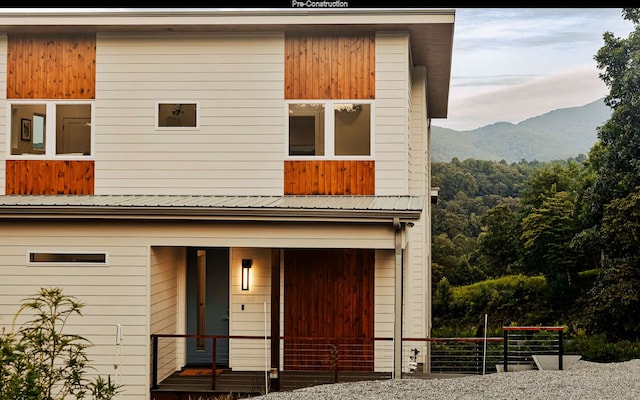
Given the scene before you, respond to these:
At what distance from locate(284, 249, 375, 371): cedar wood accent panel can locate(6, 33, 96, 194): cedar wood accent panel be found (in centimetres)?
288

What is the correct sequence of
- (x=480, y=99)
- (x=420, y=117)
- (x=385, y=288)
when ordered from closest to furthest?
(x=385, y=288) → (x=420, y=117) → (x=480, y=99)

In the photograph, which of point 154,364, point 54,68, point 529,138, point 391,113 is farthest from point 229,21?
point 529,138

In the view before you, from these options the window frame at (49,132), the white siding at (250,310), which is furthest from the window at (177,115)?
the white siding at (250,310)

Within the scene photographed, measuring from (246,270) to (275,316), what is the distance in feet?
3.64

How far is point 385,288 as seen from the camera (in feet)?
32.3

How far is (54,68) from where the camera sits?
10.4 m

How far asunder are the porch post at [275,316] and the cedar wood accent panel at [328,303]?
0.60m

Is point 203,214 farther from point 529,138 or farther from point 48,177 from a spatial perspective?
point 529,138

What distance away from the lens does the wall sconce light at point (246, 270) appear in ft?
33.1

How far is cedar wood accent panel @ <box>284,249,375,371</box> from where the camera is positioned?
9.95 meters

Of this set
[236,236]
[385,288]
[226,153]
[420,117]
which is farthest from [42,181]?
[420,117]

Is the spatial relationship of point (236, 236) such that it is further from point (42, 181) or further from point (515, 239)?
point (515, 239)

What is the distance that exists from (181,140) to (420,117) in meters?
4.13

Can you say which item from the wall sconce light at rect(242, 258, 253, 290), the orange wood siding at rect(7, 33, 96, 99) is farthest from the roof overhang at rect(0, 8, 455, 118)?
the wall sconce light at rect(242, 258, 253, 290)
